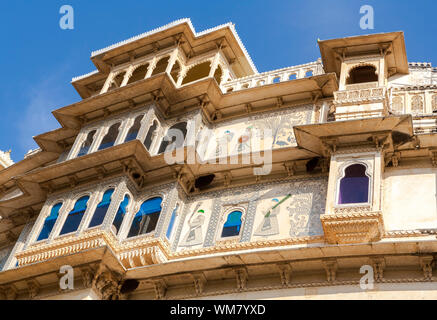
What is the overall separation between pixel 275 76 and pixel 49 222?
6.94 m

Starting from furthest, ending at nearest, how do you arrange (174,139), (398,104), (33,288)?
1. (174,139)
2. (398,104)
3. (33,288)

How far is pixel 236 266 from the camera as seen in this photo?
14.3m

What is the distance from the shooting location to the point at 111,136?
19422 mm

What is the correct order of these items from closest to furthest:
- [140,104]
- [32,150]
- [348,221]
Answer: [348,221], [140,104], [32,150]

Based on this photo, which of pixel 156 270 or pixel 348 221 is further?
pixel 156 270

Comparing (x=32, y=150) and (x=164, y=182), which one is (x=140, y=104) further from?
(x=32, y=150)

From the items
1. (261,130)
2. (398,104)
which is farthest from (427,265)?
(261,130)

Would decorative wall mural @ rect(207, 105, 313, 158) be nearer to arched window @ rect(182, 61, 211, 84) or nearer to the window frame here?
the window frame

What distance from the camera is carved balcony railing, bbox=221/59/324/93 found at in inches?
722

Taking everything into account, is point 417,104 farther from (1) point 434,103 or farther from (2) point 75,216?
(2) point 75,216

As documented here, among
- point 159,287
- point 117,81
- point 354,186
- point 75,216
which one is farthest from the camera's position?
point 117,81

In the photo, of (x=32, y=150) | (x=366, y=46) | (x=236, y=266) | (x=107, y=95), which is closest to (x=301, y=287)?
(x=236, y=266)

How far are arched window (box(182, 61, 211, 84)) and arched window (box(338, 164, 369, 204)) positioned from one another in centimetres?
773

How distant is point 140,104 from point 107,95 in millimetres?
932
